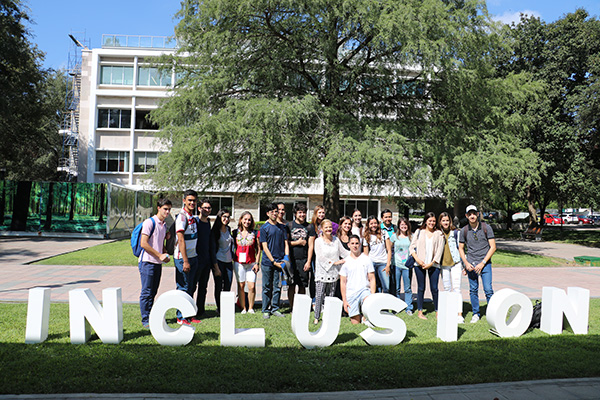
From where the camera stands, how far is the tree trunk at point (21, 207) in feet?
78.5

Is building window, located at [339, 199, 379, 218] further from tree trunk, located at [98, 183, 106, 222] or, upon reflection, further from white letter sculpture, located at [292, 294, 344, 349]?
white letter sculpture, located at [292, 294, 344, 349]

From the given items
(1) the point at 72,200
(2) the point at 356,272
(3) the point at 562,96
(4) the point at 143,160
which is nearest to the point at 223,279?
(2) the point at 356,272

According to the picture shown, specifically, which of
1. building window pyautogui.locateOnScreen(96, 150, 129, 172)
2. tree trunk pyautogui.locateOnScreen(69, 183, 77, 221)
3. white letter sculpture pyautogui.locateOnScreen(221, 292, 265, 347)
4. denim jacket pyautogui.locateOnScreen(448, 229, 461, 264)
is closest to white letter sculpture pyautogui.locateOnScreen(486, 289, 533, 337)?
denim jacket pyautogui.locateOnScreen(448, 229, 461, 264)

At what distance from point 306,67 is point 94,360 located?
1556 centimetres

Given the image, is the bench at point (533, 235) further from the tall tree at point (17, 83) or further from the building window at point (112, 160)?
the tall tree at point (17, 83)

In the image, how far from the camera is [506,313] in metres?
6.37

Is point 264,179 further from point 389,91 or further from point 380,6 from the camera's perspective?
point 380,6

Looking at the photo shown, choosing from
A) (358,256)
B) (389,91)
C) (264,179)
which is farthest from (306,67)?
(358,256)

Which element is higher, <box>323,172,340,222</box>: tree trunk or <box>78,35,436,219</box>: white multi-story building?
<box>78,35,436,219</box>: white multi-story building

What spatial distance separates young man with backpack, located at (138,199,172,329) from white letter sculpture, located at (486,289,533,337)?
14.9 feet

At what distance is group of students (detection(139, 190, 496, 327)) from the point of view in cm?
706

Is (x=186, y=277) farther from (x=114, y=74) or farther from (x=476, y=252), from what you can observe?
(x=114, y=74)

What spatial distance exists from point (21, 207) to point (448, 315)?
79.8ft

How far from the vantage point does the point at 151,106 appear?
38562mm
